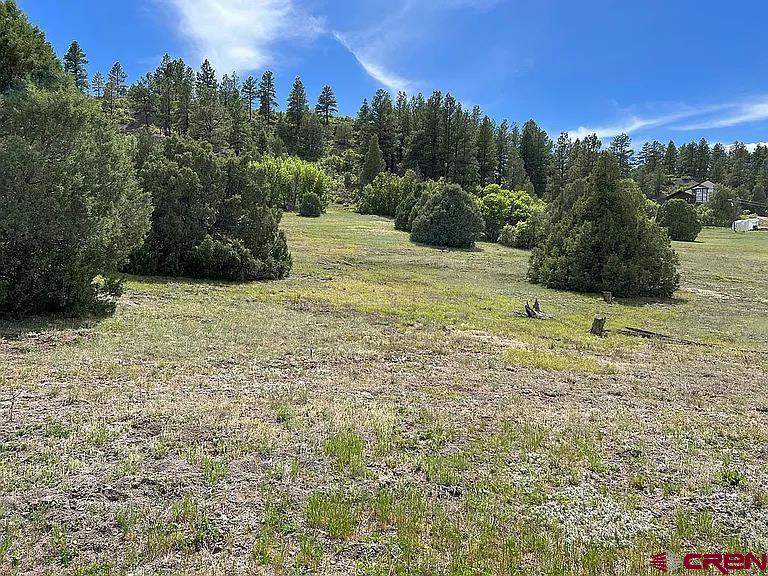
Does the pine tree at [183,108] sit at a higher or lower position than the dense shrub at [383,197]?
higher

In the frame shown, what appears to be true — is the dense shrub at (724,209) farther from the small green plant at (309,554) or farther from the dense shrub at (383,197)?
the small green plant at (309,554)

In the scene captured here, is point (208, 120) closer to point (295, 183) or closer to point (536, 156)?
point (295, 183)

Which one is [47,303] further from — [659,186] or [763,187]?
[763,187]

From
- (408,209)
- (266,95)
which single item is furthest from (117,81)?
(408,209)

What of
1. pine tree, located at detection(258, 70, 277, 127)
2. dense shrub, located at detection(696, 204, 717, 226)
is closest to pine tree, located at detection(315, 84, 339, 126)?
pine tree, located at detection(258, 70, 277, 127)

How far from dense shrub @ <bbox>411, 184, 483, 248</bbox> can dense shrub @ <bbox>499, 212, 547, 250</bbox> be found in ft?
10.6

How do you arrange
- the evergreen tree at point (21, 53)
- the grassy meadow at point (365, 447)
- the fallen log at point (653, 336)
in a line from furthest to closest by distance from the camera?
the fallen log at point (653, 336)
the evergreen tree at point (21, 53)
the grassy meadow at point (365, 447)

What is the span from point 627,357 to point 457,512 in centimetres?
661

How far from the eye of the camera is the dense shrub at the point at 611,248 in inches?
679

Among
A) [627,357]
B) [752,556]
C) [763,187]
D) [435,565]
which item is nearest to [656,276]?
[627,357]

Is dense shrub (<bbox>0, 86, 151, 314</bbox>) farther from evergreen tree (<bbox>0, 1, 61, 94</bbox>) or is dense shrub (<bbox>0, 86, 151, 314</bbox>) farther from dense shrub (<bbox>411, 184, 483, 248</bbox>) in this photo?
dense shrub (<bbox>411, 184, 483, 248</bbox>)

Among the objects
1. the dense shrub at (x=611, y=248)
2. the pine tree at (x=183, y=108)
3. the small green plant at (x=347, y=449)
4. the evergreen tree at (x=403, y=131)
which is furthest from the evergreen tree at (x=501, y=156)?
the small green plant at (x=347, y=449)

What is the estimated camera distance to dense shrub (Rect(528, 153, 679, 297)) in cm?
1725

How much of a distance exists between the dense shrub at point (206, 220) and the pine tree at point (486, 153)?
5525cm
